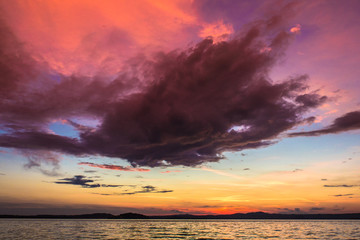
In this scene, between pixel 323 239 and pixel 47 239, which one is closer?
pixel 47 239

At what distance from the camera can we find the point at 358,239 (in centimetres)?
7906

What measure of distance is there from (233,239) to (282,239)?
15.7m

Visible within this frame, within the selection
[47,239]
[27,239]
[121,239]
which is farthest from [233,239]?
[27,239]

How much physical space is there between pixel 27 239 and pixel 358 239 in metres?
102

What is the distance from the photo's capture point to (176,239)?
254 ft

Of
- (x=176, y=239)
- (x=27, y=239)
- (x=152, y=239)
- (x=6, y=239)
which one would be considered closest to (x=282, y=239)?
(x=176, y=239)

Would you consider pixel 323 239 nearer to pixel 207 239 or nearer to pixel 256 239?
pixel 256 239

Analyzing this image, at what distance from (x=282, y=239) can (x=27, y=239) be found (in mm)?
78194

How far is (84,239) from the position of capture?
76000 mm

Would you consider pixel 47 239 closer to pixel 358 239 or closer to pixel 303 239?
pixel 303 239

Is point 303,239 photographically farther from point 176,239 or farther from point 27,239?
point 27,239

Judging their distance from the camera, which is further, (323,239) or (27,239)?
(323,239)

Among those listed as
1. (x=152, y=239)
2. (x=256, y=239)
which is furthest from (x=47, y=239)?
(x=256, y=239)

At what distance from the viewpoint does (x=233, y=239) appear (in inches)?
3083
